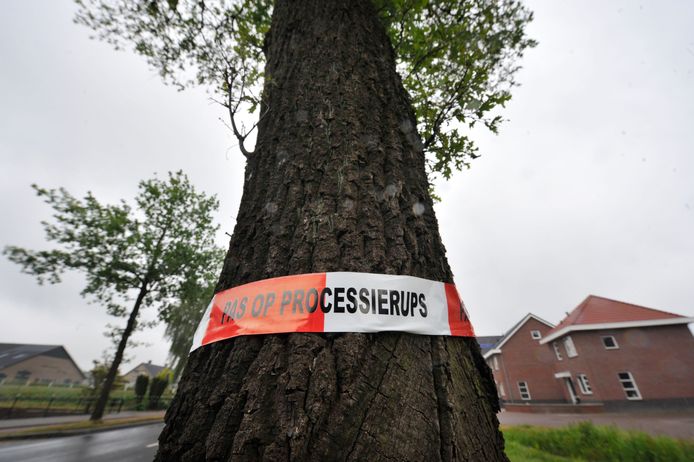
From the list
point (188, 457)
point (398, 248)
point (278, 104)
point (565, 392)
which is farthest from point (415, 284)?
point (565, 392)

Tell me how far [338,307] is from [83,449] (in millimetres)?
10947

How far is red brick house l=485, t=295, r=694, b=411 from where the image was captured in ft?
59.0

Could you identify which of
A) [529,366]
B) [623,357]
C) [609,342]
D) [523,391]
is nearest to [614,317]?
[609,342]

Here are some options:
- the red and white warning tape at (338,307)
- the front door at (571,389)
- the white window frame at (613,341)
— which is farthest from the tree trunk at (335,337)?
the front door at (571,389)

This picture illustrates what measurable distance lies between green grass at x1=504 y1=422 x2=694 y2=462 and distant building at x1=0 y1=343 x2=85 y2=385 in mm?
61182

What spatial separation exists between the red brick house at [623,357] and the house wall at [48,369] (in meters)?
66.8

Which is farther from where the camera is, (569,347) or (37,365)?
(37,365)

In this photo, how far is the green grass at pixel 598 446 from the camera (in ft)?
18.1

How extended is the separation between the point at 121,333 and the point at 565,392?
33.6 m

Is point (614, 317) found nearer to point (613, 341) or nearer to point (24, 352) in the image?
point (613, 341)

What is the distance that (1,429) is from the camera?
10094 millimetres

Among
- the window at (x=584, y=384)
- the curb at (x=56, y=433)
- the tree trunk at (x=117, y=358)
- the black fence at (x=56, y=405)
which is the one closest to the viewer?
the curb at (x=56, y=433)

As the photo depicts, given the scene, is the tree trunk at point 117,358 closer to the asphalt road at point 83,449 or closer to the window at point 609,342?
the asphalt road at point 83,449

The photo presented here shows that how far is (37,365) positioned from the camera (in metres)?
44.8
